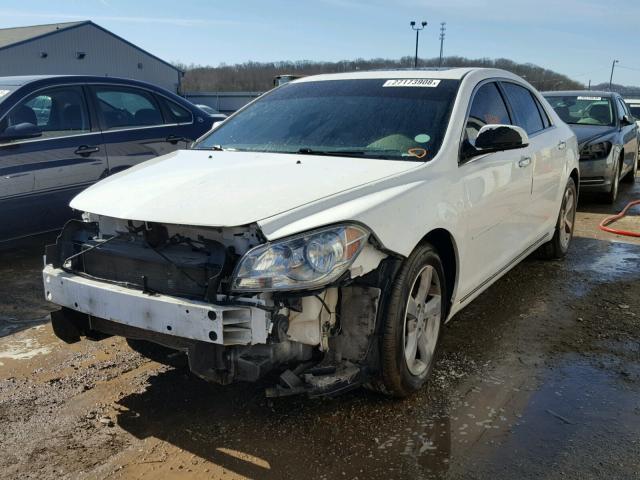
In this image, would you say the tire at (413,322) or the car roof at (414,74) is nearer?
the tire at (413,322)

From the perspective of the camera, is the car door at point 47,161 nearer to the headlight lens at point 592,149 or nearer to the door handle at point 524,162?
the door handle at point 524,162

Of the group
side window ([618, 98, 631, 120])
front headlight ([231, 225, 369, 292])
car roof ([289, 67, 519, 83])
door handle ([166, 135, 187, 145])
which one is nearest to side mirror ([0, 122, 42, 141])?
door handle ([166, 135, 187, 145])

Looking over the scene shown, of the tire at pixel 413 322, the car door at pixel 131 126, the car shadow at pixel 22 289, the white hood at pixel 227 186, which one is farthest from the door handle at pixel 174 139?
the tire at pixel 413 322

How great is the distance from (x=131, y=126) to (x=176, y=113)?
726 millimetres

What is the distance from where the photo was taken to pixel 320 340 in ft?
8.80

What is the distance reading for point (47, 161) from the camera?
5.56 m

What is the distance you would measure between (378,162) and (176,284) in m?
1.28

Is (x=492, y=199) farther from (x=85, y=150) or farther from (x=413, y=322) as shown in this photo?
(x=85, y=150)

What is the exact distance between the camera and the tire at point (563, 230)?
5.80 metres

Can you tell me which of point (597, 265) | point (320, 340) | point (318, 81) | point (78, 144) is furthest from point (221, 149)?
point (597, 265)

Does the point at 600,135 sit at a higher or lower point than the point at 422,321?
higher

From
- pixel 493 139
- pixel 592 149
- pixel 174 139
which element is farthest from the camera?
pixel 592 149

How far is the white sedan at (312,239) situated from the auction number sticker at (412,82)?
2 cm

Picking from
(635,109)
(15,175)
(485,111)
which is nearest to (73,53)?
(635,109)
